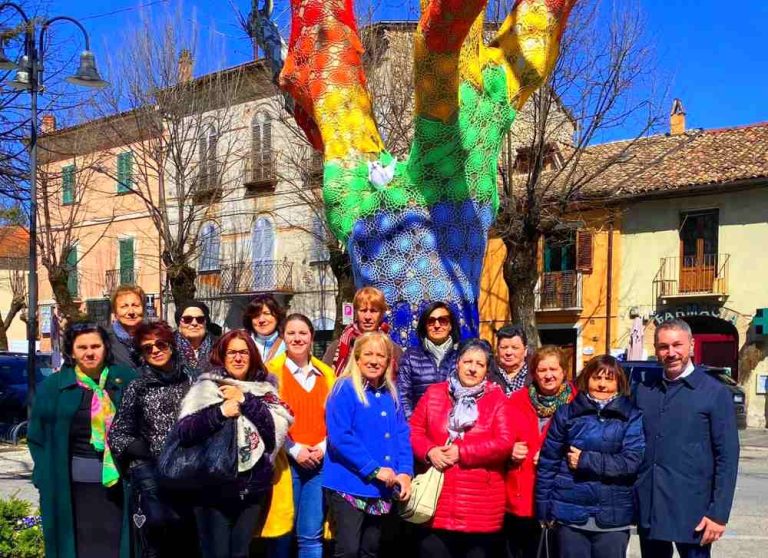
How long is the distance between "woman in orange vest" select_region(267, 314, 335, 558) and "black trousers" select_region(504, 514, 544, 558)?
99 centimetres

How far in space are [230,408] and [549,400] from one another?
1.68m

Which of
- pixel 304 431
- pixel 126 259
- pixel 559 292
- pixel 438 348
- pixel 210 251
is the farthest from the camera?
pixel 126 259

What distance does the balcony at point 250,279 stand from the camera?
27.6 m

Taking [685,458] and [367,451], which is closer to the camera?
[685,458]

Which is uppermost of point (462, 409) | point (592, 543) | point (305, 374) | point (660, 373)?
point (305, 374)

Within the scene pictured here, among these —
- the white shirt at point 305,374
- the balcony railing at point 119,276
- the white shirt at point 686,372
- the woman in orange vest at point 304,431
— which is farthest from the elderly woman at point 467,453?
the balcony railing at point 119,276

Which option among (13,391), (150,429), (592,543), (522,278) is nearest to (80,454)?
(150,429)

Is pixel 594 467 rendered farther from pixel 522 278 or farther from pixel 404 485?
pixel 522 278

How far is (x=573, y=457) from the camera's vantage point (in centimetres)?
426

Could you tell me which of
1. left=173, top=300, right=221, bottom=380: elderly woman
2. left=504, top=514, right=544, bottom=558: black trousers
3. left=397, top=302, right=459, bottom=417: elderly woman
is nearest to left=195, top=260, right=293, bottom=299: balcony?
left=173, top=300, right=221, bottom=380: elderly woman

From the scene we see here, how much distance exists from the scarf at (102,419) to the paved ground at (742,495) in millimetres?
3832

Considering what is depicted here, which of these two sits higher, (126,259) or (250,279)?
(126,259)

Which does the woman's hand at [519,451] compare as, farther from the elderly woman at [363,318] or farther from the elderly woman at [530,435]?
the elderly woman at [363,318]

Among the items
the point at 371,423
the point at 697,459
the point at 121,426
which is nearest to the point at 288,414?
the point at 371,423
